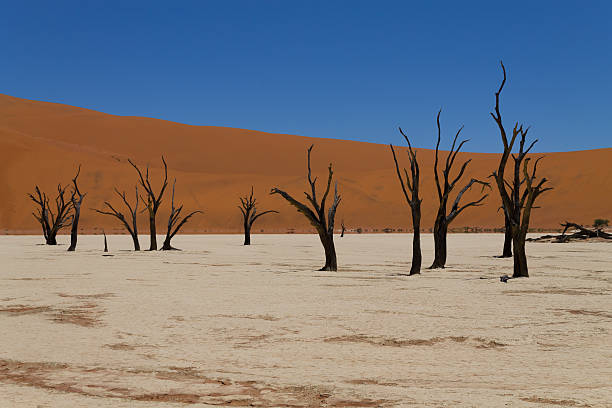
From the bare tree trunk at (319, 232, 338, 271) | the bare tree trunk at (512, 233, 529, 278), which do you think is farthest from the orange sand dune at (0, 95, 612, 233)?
the bare tree trunk at (512, 233, 529, 278)

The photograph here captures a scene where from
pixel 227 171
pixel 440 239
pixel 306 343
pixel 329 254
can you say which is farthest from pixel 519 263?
pixel 227 171

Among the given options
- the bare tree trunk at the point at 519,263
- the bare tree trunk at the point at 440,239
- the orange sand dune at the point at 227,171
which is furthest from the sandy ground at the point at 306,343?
the orange sand dune at the point at 227,171

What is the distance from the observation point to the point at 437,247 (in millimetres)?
18891

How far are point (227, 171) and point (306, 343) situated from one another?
306 feet

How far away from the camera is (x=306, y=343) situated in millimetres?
7543

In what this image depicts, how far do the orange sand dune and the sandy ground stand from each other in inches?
2448

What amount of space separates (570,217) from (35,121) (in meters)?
84.4

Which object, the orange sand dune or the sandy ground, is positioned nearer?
the sandy ground

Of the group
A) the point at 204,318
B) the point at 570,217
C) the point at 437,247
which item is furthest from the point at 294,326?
the point at 570,217

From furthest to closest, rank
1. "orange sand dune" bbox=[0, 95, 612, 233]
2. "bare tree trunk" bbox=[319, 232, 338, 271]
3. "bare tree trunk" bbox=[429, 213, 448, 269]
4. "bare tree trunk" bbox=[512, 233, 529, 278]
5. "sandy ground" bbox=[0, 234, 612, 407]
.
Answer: "orange sand dune" bbox=[0, 95, 612, 233]
"bare tree trunk" bbox=[429, 213, 448, 269]
"bare tree trunk" bbox=[319, 232, 338, 271]
"bare tree trunk" bbox=[512, 233, 529, 278]
"sandy ground" bbox=[0, 234, 612, 407]

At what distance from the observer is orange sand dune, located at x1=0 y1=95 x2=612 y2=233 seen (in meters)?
79.9

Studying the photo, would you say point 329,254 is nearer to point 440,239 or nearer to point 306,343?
point 440,239

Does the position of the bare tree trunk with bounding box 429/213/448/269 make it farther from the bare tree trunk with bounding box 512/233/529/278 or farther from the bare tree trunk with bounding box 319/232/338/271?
the bare tree trunk with bounding box 512/233/529/278

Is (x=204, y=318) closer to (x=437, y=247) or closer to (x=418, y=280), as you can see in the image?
(x=418, y=280)
